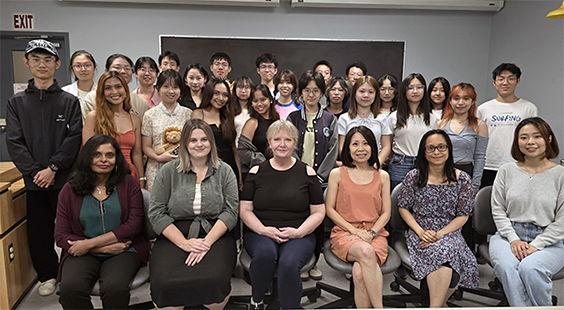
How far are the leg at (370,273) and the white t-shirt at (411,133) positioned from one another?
1103 mm

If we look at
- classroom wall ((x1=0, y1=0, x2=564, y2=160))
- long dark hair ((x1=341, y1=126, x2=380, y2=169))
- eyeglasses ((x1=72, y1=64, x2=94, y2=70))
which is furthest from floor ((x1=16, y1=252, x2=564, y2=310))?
classroom wall ((x1=0, y1=0, x2=564, y2=160))

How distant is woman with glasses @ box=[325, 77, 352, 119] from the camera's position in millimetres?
3131

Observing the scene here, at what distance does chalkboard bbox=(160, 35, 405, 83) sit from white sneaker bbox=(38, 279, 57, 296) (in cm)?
327

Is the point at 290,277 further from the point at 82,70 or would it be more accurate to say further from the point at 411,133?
the point at 82,70

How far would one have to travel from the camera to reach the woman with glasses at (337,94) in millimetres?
3131

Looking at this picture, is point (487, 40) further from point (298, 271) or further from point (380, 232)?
point (298, 271)

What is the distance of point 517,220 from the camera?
7.34 feet

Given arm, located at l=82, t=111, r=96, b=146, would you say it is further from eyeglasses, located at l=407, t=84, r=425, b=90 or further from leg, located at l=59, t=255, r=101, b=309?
eyeglasses, located at l=407, t=84, r=425, b=90

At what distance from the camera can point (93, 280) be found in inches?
76.7

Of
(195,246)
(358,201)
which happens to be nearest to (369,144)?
(358,201)

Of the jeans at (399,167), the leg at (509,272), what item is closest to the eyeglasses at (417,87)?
the jeans at (399,167)

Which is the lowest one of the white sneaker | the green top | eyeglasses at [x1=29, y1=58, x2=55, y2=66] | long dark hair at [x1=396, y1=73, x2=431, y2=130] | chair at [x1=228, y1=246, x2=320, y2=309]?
the white sneaker

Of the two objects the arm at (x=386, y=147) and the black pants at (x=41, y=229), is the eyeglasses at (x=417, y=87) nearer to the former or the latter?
the arm at (x=386, y=147)

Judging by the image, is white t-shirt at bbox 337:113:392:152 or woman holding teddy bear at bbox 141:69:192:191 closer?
woman holding teddy bear at bbox 141:69:192:191
